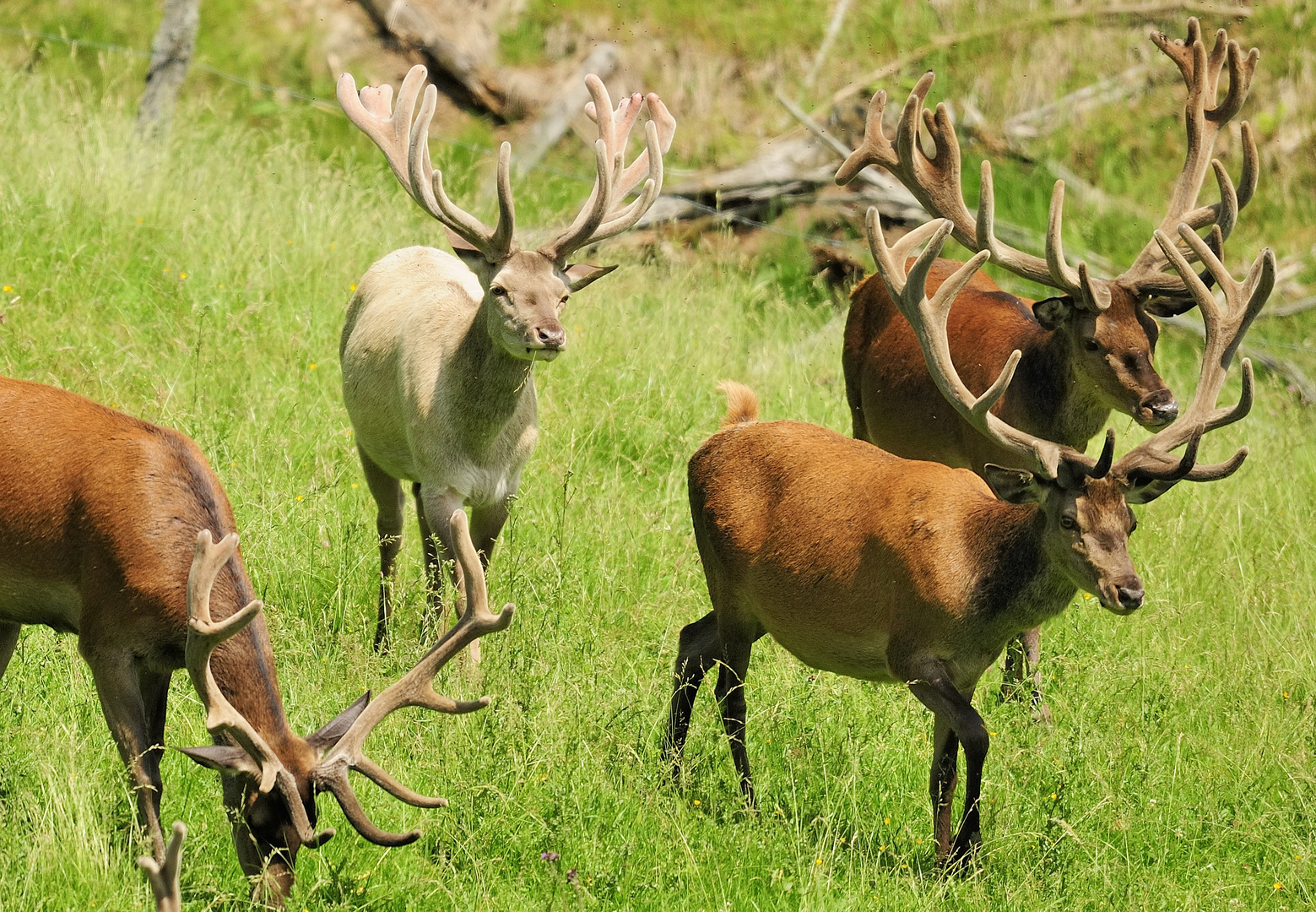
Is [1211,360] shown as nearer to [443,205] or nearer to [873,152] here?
[873,152]

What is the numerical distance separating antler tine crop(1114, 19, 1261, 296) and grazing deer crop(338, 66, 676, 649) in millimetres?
2277

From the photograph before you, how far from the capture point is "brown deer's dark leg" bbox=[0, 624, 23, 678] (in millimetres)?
5262

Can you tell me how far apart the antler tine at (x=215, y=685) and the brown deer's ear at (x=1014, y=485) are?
8.00 ft

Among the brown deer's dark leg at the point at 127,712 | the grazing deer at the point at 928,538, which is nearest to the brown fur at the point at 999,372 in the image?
the grazing deer at the point at 928,538

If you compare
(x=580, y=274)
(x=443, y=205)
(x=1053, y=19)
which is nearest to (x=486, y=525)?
(x=580, y=274)

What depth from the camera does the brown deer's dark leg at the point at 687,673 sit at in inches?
230

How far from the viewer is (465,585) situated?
178 inches

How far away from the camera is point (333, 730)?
14.6 feet

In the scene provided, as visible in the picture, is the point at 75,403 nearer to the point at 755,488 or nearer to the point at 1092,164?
the point at 755,488

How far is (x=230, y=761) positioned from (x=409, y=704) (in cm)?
53

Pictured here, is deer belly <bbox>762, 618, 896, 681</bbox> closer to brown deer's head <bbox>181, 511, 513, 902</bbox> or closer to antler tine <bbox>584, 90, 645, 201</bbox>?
brown deer's head <bbox>181, 511, 513, 902</bbox>

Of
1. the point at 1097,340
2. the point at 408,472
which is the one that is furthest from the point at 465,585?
the point at 1097,340

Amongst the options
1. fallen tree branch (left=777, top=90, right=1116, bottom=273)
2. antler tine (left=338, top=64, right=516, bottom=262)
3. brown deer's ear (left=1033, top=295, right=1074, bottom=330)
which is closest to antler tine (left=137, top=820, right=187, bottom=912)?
antler tine (left=338, top=64, right=516, bottom=262)

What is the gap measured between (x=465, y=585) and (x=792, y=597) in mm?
1550
